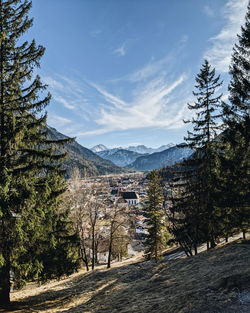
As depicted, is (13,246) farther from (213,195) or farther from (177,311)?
(213,195)

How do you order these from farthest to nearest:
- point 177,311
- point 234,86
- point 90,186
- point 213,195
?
point 90,186 → point 213,195 → point 234,86 → point 177,311

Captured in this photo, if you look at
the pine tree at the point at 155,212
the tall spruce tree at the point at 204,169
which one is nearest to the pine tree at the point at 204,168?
the tall spruce tree at the point at 204,169

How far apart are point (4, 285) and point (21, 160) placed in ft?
19.4

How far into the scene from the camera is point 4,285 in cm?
967

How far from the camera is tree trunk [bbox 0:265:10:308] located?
9.47 m

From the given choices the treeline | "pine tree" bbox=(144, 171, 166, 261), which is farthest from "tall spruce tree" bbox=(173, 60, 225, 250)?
"pine tree" bbox=(144, 171, 166, 261)

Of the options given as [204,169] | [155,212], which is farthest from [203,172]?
[155,212]

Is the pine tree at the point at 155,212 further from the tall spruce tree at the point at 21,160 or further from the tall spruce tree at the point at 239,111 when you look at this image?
the tall spruce tree at the point at 21,160

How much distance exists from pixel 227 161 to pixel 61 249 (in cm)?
1343

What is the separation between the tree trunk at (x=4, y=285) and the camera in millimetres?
9466

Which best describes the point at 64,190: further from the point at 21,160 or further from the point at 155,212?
the point at 155,212

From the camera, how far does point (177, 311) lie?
5312mm

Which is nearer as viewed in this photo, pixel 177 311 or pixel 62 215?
pixel 177 311

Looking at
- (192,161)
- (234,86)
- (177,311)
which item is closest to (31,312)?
(177,311)
